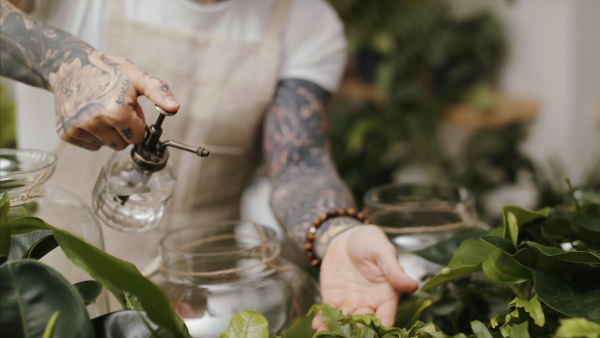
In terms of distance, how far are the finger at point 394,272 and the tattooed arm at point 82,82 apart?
0.27 metres

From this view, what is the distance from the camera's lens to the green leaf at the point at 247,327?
1.47 ft

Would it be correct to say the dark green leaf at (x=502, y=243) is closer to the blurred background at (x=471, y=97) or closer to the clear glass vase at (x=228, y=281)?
the clear glass vase at (x=228, y=281)

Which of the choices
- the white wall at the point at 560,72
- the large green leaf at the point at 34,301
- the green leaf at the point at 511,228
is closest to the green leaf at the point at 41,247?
the large green leaf at the point at 34,301

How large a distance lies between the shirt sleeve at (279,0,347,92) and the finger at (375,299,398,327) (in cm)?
56

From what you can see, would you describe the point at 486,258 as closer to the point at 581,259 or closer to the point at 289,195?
the point at 581,259

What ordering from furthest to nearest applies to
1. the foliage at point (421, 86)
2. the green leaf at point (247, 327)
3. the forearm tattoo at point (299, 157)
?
the foliage at point (421, 86) < the forearm tattoo at point (299, 157) < the green leaf at point (247, 327)

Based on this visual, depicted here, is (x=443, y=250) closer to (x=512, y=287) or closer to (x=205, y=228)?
(x=512, y=287)

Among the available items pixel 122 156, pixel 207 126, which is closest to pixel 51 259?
pixel 122 156

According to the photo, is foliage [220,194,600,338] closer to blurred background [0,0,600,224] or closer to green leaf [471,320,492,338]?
green leaf [471,320,492,338]

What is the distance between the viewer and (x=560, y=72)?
6.26ft

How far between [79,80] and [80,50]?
0.05 m

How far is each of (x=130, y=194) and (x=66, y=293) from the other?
8.7 inches

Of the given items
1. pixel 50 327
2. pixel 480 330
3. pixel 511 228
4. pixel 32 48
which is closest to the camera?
pixel 50 327

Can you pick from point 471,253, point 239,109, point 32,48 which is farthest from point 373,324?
point 239,109
